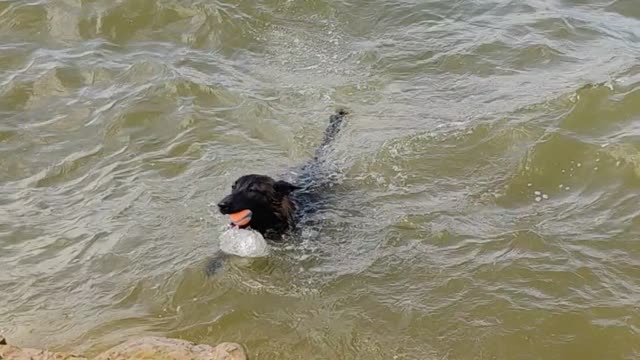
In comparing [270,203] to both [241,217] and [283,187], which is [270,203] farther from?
[241,217]

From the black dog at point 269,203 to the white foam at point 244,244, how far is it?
0.08 metres

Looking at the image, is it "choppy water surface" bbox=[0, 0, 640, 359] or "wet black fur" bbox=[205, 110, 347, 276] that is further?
"wet black fur" bbox=[205, 110, 347, 276]

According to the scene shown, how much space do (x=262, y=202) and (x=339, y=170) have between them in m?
1.23

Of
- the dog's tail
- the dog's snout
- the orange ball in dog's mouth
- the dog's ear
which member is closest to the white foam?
the orange ball in dog's mouth

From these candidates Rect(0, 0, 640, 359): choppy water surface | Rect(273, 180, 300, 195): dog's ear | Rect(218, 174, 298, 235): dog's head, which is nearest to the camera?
Rect(0, 0, 640, 359): choppy water surface

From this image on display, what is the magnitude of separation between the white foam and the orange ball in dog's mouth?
0.06m

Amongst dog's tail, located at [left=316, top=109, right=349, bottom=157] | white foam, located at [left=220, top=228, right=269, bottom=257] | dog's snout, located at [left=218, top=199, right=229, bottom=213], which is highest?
dog's snout, located at [left=218, top=199, right=229, bottom=213]

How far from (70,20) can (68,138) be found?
338 cm

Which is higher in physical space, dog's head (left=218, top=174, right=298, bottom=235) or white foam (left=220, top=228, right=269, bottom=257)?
dog's head (left=218, top=174, right=298, bottom=235)

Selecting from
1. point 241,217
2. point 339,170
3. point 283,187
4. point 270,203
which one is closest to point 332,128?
point 339,170

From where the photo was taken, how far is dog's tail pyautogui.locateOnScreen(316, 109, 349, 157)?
696 centimetres

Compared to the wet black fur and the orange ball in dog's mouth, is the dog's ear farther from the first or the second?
the orange ball in dog's mouth

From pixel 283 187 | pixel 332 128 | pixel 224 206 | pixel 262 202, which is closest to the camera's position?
pixel 224 206

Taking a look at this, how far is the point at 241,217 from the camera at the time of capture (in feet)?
17.7
